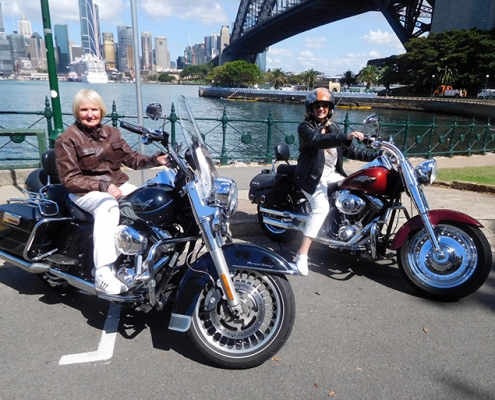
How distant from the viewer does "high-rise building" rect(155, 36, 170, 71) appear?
13441 centimetres

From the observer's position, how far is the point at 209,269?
2.63 meters

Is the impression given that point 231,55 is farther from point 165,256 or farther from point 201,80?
point 165,256

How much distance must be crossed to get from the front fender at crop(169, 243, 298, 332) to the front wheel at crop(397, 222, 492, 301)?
155 centimetres

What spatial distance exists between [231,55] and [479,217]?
4481 inches

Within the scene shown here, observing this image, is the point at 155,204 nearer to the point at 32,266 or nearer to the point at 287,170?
the point at 32,266

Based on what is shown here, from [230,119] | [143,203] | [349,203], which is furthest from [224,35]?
[143,203]

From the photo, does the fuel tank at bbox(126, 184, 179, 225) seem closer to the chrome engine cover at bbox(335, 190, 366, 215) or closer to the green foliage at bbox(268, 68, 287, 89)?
the chrome engine cover at bbox(335, 190, 366, 215)

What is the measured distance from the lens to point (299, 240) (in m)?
5.04

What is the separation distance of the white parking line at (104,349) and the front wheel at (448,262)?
7.88 ft

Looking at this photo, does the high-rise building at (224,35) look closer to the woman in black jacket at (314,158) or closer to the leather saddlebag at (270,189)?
the leather saddlebag at (270,189)

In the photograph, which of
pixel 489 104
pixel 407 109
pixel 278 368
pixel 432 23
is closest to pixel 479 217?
pixel 278 368

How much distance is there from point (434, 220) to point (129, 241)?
2.44 metres

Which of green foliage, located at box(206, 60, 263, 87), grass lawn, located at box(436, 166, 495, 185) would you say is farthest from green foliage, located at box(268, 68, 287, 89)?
grass lawn, located at box(436, 166, 495, 185)

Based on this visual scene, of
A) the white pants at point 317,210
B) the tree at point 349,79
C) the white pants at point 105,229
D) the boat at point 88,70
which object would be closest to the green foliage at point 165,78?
the boat at point 88,70
